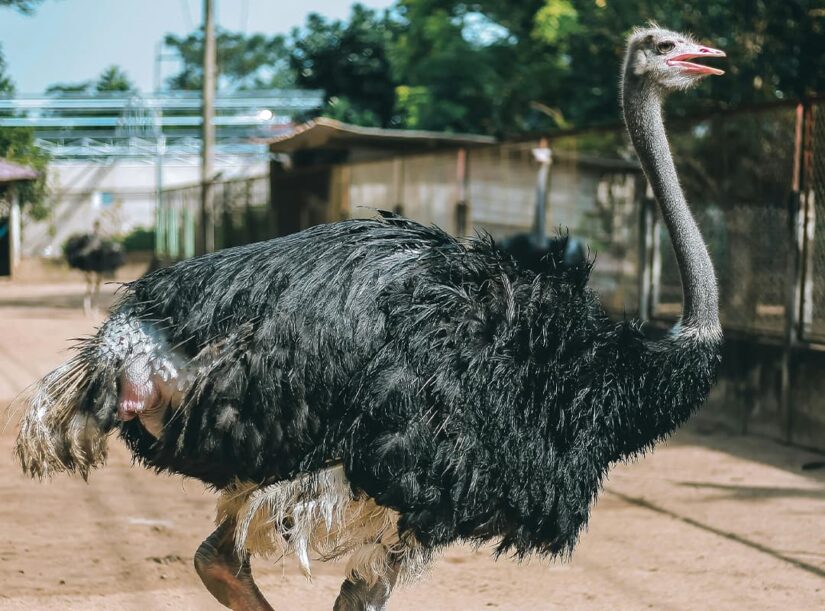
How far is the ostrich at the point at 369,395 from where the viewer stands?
2629 millimetres

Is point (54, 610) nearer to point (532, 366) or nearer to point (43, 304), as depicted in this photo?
point (532, 366)

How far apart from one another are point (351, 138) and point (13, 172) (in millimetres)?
6561

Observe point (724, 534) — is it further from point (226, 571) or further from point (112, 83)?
point (112, 83)

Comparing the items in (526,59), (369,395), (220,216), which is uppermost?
(526,59)

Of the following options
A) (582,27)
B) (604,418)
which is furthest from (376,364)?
(582,27)

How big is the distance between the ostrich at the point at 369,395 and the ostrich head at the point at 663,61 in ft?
2.56

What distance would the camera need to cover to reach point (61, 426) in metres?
2.77

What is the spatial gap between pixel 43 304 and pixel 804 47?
1068 cm

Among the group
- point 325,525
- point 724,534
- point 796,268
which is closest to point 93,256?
point 796,268

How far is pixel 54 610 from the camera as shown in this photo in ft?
11.5

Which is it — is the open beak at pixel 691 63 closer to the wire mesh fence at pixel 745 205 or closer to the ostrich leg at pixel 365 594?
the ostrich leg at pixel 365 594

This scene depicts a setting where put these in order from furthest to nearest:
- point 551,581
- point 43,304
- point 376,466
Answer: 1. point 43,304
2. point 551,581
3. point 376,466

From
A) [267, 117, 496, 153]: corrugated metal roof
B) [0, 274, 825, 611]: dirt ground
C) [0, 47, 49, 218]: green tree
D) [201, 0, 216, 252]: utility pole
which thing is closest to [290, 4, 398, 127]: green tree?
[201, 0, 216, 252]: utility pole

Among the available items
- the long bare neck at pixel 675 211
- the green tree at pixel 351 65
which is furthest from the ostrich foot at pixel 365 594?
the green tree at pixel 351 65
